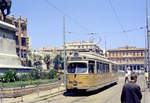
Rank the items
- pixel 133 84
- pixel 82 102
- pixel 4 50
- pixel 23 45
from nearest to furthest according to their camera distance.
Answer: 1. pixel 133 84
2. pixel 82 102
3. pixel 4 50
4. pixel 23 45

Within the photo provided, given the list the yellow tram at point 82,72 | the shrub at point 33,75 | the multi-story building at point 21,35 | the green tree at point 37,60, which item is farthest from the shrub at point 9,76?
the multi-story building at point 21,35

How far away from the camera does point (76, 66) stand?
64.9 ft

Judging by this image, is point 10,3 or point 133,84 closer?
point 133,84

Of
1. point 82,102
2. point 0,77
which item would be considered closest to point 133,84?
point 82,102

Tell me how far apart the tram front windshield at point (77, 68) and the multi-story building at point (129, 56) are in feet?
376

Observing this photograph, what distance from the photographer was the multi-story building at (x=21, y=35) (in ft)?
268

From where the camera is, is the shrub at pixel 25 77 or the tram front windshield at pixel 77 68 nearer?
the tram front windshield at pixel 77 68

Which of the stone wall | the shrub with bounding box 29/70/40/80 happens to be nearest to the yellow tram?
the stone wall

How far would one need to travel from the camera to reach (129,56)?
13562cm

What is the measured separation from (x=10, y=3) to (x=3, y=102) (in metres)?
11.7

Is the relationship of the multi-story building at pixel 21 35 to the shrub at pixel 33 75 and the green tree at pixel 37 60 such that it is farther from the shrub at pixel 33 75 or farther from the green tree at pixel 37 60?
the shrub at pixel 33 75

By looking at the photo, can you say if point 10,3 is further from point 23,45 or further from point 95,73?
point 23,45

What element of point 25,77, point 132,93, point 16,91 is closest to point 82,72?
point 16,91

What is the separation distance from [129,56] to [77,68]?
11888 cm
